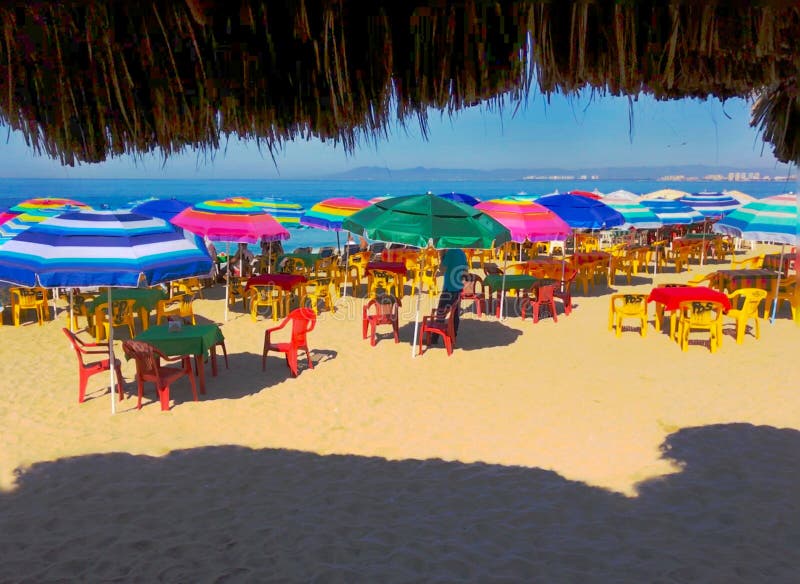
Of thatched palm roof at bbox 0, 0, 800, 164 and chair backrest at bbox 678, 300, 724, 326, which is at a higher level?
thatched palm roof at bbox 0, 0, 800, 164

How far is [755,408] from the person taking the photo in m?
5.81

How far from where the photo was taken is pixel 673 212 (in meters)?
15.0

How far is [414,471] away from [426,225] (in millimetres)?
3286

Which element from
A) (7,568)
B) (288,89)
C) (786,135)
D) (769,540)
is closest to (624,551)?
(769,540)

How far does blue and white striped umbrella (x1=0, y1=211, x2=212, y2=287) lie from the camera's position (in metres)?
4.73

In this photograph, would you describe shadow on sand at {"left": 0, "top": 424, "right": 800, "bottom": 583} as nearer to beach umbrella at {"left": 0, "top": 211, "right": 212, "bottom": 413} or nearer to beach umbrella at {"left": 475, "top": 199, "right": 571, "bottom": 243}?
beach umbrella at {"left": 0, "top": 211, "right": 212, "bottom": 413}

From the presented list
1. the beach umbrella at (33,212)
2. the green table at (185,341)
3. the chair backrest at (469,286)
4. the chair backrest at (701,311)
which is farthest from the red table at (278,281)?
the chair backrest at (701,311)

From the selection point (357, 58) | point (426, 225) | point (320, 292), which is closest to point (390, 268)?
point (320, 292)

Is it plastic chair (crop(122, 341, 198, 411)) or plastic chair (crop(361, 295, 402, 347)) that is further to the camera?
plastic chair (crop(361, 295, 402, 347))

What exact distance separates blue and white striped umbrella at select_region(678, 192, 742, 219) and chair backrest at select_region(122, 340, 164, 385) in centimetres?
1698

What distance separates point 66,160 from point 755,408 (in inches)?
242

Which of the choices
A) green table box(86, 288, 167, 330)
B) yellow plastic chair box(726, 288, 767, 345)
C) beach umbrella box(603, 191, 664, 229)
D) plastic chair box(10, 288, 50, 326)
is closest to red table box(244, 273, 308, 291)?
green table box(86, 288, 167, 330)

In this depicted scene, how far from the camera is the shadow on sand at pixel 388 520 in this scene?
10.4 feet

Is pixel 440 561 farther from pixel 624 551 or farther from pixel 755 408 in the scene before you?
pixel 755 408
